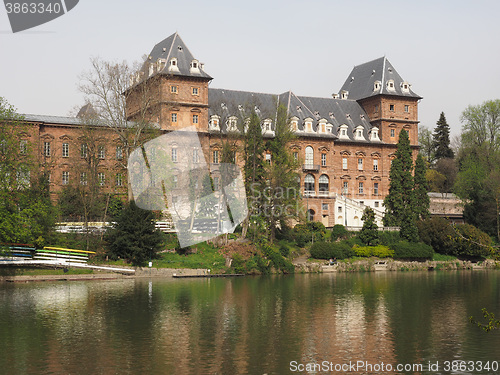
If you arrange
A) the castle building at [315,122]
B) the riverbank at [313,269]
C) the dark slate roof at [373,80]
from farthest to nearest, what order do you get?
1. the dark slate roof at [373,80]
2. the castle building at [315,122]
3. the riverbank at [313,269]

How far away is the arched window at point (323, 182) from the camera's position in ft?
254

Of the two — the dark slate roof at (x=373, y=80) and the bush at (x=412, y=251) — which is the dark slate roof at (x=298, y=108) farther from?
the bush at (x=412, y=251)

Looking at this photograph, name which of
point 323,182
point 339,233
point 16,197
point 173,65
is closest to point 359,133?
point 323,182

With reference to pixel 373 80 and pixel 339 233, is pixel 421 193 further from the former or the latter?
pixel 373 80

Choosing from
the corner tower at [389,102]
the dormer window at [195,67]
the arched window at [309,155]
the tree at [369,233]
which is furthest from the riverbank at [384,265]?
the dormer window at [195,67]

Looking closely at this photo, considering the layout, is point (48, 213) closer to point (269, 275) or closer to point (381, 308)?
point (269, 275)

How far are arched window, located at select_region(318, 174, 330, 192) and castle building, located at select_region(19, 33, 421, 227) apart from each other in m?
0.11

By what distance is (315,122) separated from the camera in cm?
7925

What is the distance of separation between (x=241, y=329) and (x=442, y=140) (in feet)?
283

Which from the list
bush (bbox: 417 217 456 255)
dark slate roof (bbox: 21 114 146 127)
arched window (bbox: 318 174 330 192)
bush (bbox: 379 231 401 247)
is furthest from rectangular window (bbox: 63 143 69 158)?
bush (bbox: 417 217 456 255)

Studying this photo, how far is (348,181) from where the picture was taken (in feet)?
267

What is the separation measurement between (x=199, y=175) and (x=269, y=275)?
544 inches

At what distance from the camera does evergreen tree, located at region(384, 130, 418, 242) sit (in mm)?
66062

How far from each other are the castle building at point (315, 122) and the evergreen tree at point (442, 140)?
21.2m
